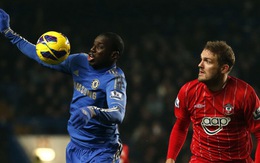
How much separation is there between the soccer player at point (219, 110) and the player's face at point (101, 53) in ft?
2.37

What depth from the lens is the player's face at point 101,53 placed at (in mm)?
5324

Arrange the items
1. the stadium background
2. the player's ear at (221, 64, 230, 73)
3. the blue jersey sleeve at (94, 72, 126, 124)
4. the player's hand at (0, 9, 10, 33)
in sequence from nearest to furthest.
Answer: the blue jersey sleeve at (94, 72, 126, 124)
the player's ear at (221, 64, 230, 73)
the player's hand at (0, 9, 10, 33)
the stadium background

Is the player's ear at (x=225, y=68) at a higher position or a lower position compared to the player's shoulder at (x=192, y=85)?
higher

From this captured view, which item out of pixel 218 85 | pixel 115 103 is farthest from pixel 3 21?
pixel 218 85

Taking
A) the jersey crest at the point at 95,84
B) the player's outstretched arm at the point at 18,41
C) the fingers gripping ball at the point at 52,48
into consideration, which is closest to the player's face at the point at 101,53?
the jersey crest at the point at 95,84

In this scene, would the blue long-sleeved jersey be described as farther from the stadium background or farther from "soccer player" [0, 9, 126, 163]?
the stadium background

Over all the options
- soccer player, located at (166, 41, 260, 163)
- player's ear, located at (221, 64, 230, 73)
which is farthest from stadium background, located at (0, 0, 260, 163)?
player's ear, located at (221, 64, 230, 73)

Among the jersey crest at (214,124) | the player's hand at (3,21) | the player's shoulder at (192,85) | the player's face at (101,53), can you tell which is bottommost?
the jersey crest at (214,124)

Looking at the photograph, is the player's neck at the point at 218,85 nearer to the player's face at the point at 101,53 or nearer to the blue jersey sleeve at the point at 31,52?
the player's face at the point at 101,53

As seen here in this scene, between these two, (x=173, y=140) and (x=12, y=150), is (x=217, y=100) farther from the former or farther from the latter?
(x=12, y=150)

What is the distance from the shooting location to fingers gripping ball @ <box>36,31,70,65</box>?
5.35 meters

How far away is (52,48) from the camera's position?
5.34 meters

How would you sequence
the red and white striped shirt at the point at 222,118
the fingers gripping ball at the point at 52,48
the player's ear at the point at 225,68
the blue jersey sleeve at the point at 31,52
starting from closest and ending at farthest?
the red and white striped shirt at the point at 222,118 < the player's ear at the point at 225,68 < the fingers gripping ball at the point at 52,48 < the blue jersey sleeve at the point at 31,52

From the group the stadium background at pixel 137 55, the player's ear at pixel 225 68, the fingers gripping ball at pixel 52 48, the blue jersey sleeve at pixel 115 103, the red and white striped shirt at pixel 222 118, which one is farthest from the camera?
the stadium background at pixel 137 55
